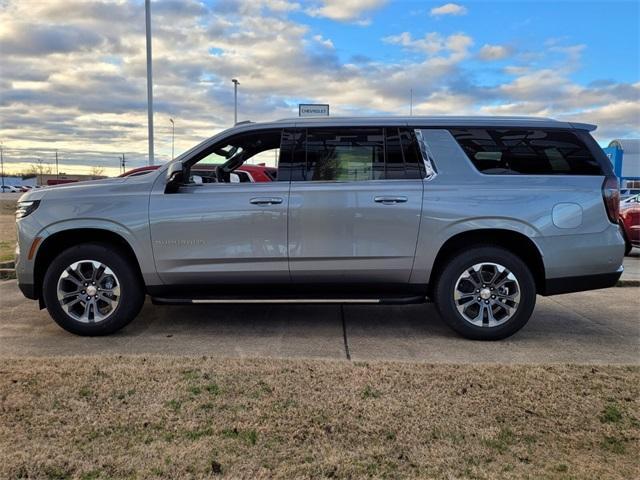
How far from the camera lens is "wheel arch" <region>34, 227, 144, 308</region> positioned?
15.6ft

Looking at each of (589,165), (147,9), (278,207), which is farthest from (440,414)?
(147,9)

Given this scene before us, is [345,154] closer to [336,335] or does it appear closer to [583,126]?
[336,335]

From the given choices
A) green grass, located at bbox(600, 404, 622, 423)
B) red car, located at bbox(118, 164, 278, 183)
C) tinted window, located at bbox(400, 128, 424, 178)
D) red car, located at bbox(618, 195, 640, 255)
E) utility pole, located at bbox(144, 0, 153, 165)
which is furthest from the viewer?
utility pole, located at bbox(144, 0, 153, 165)

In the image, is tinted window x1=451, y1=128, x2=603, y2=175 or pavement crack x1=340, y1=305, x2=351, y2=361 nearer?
pavement crack x1=340, y1=305, x2=351, y2=361

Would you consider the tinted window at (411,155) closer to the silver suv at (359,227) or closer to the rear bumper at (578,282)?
the silver suv at (359,227)

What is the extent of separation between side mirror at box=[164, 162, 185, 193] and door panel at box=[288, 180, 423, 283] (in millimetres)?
1008

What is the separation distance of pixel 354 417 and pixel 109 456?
134 centimetres

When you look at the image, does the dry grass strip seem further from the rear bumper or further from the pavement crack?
the rear bumper

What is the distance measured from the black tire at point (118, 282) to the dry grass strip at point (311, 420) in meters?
0.71

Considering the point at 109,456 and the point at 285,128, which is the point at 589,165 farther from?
the point at 109,456

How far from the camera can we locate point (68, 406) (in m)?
3.23

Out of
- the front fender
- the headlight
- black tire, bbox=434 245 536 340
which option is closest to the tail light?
the front fender

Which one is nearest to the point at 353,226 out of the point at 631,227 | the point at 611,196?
the point at 611,196

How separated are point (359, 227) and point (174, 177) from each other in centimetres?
169
